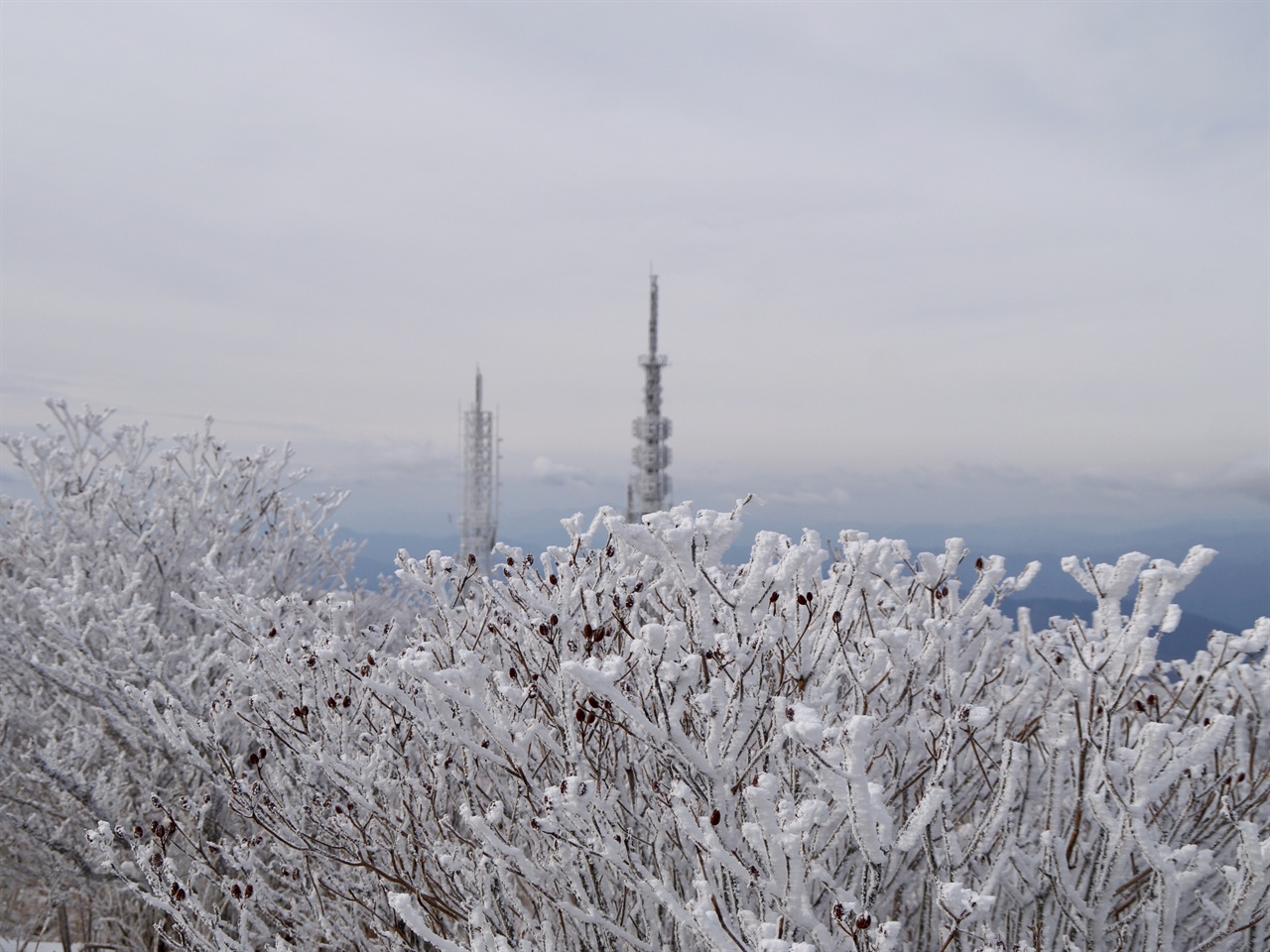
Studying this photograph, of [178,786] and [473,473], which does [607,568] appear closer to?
[178,786]

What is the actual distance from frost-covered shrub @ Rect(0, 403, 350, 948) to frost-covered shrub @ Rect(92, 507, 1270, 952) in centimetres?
149

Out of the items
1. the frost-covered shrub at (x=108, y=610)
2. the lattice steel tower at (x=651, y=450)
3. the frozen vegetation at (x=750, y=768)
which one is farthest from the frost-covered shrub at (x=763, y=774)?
the lattice steel tower at (x=651, y=450)

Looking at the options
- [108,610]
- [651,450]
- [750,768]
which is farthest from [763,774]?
[651,450]

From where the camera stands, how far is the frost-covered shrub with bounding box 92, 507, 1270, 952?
2.54 meters

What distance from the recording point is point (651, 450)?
53156 millimetres

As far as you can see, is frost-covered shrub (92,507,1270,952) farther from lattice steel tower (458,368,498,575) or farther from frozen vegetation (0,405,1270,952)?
lattice steel tower (458,368,498,575)

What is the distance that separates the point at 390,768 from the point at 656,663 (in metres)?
2.27

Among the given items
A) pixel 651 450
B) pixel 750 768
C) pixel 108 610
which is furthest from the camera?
pixel 651 450

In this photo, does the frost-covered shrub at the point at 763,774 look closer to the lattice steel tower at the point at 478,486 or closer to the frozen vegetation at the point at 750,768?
the frozen vegetation at the point at 750,768

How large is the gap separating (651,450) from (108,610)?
47253 mm

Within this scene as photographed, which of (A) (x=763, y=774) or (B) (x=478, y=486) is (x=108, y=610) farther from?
(B) (x=478, y=486)

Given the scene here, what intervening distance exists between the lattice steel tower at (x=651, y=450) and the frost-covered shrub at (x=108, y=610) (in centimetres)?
4168

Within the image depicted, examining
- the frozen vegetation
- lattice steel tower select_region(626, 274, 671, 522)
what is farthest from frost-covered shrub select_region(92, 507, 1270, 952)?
lattice steel tower select_region(626, 274, 671, 522)

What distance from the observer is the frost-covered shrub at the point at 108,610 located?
5.73 m
